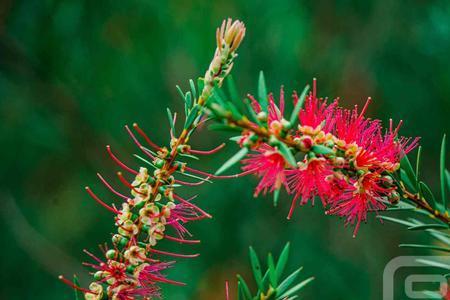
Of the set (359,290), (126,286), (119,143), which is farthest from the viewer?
(119,143)

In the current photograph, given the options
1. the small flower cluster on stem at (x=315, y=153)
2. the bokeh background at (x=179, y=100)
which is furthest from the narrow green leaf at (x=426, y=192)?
the bokeh background at (x=179, y=100)

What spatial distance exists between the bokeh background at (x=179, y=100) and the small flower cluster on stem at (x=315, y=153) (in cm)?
95

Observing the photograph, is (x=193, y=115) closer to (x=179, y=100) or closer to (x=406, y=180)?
(x=406, y=180)

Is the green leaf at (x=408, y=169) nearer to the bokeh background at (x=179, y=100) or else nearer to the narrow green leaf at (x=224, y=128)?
the narrow green leaf at (x=224, y=128)

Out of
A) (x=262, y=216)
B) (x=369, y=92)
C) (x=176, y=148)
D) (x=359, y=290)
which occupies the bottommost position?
(x=359, y=290)

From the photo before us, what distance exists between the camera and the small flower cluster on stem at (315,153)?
0.72 feet

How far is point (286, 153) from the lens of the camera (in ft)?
0.71

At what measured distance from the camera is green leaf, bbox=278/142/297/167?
21 cm

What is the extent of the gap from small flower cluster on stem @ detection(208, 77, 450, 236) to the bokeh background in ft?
3.11

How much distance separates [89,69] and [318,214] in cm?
60

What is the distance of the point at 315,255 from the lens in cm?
123

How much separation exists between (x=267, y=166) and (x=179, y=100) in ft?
A: 3.50

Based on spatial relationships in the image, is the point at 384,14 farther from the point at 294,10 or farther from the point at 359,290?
the point at 359,290

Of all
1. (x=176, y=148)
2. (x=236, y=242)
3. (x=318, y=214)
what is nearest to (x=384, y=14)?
(x=318, y=214)
